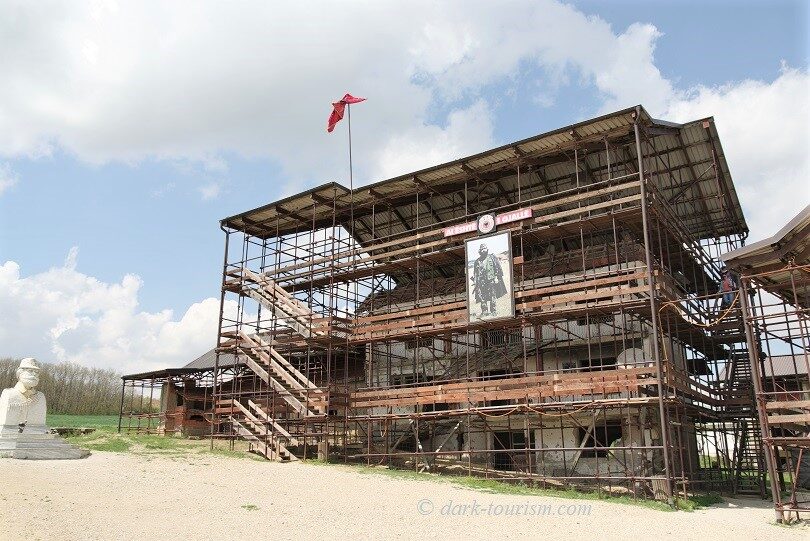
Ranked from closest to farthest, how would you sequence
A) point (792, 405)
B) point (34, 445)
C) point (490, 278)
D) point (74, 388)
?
point (792, 405) < point (34, 445) < point (490, 278) < point (74, 388)

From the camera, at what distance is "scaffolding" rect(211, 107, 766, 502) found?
75.2ft

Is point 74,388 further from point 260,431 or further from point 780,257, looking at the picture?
point 780,257

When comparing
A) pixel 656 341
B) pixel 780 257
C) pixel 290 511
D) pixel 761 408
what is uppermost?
pixel 780 257

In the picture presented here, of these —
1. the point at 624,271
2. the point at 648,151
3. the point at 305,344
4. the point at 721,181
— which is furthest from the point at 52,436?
the point at 721,181

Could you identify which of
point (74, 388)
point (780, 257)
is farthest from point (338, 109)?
point (74, 388)

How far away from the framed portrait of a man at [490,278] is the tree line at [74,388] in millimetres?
48344

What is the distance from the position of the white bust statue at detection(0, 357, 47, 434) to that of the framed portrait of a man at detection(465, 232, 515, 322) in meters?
14.4

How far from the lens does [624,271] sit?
23125mm

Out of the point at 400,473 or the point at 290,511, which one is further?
the point at 400,473

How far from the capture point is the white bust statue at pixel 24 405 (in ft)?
66.6

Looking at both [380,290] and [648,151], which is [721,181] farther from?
[380,290]

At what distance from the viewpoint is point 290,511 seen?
15453 mm

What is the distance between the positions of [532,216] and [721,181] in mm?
9768

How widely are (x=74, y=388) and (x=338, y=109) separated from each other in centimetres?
5336
